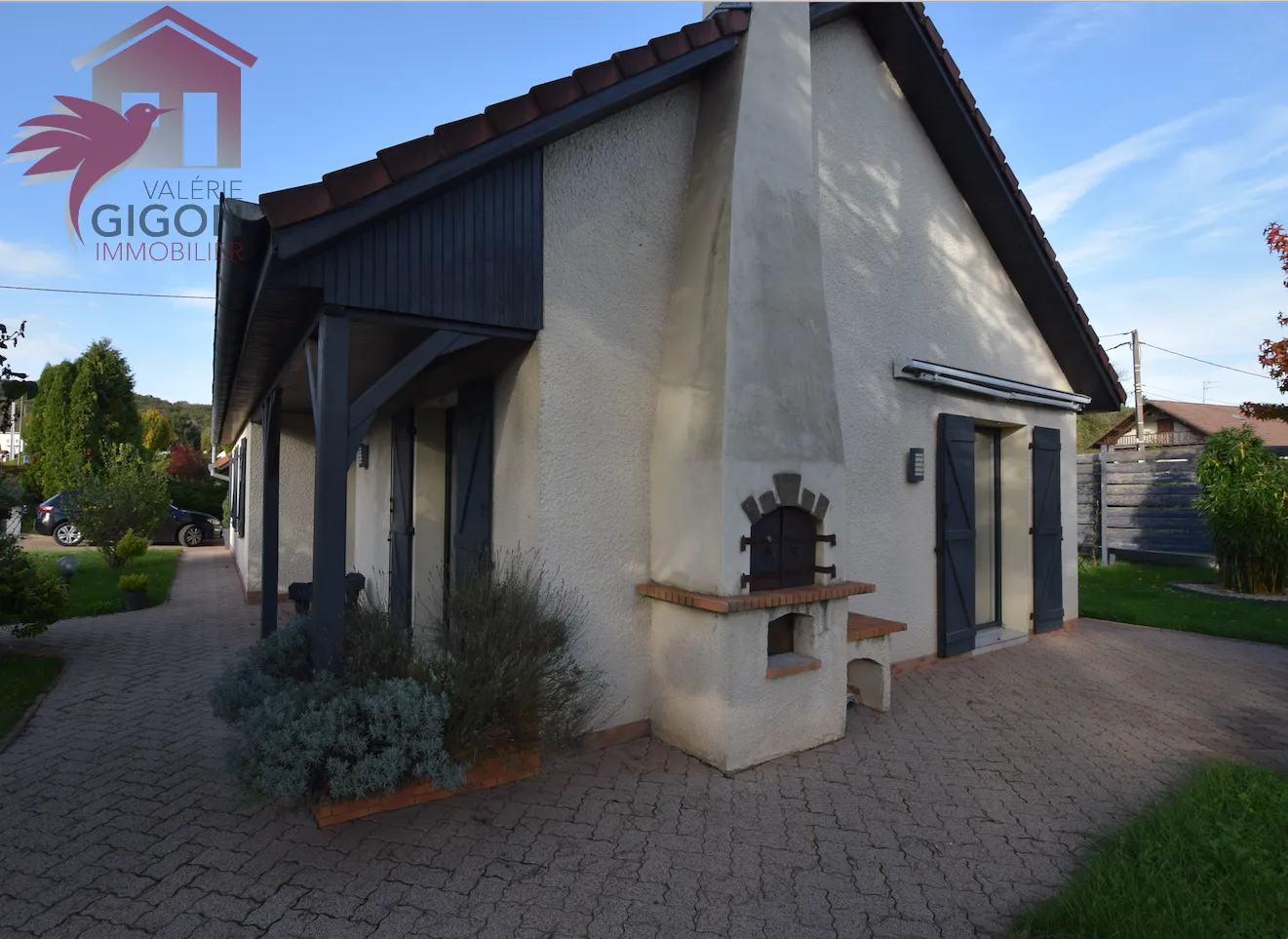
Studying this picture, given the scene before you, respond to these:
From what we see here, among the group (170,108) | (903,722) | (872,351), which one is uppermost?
(170,108)

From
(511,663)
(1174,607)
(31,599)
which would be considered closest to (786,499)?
(511,663)

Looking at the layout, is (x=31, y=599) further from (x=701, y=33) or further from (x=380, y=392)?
(x=701, y=33)

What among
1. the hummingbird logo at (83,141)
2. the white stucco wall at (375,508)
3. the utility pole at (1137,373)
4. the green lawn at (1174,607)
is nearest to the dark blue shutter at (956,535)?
the green lawn at (1174,607)

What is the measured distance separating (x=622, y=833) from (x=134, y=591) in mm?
9274

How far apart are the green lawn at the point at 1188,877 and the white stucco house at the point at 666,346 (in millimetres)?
1836

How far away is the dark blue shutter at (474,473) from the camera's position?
5.10m

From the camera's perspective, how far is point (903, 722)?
5.07 meters

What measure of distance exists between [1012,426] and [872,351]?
2804 mm

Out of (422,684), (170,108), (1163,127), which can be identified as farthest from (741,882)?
(1163,127)

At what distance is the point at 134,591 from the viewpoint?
30.9 ft

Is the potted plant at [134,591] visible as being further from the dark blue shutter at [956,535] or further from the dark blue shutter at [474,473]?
the dark blue shutter at [956,535]

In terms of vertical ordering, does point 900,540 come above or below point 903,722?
above

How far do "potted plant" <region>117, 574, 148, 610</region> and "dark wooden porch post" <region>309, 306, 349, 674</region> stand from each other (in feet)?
25.2

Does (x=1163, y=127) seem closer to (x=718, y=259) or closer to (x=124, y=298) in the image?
(x=718, y=259)
